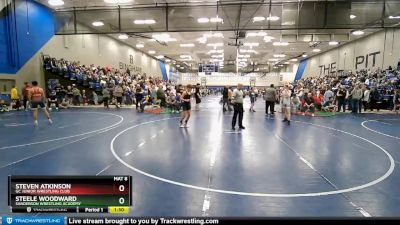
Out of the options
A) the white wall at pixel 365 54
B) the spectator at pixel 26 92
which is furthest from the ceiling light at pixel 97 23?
the white wall at pixel 365 54

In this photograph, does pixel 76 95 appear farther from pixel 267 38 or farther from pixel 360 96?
pixel 360 96

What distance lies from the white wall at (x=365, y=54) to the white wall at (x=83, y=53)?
24.4m

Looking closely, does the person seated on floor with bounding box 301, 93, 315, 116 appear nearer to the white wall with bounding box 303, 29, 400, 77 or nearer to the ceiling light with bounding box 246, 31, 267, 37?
the ceiling light with bounding box 246, 31, 267, 37

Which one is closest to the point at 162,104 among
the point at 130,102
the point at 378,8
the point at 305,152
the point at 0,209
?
the point at 130,102

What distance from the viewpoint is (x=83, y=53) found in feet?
80.1

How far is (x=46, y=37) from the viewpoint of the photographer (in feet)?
65.9

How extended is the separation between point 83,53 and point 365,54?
2545cm

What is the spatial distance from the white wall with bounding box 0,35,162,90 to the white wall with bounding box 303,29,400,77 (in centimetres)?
2436

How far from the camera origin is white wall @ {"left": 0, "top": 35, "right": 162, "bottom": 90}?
19062mm

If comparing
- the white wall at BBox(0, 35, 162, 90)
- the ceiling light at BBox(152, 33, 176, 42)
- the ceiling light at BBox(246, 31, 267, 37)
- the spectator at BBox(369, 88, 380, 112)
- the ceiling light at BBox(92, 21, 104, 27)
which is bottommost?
the spectator at BBox(369, 88, 380, 112)

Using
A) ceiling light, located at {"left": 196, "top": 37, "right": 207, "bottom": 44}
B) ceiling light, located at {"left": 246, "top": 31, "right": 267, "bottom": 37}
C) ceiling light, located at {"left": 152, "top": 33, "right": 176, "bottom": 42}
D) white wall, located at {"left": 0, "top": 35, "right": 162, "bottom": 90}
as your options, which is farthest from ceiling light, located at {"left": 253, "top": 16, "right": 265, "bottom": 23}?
white wall, located at {"left": 0, "top": 35, "right": 162, "bottom": 90}

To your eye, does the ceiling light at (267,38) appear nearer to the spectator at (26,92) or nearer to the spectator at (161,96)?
the spectator at (161,96)

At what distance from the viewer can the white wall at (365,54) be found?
865 inches

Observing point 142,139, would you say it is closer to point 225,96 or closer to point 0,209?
point 0,209
